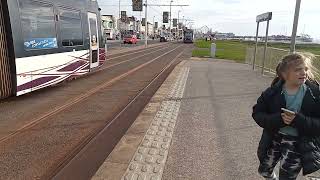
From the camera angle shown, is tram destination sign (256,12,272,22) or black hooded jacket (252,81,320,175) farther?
tram destination sign (256,12,272,22)

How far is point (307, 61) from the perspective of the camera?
324cm

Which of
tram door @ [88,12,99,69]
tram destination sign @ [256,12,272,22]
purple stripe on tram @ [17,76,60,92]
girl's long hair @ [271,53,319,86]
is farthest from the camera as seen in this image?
tram destination sign @ [256,12,272,22]

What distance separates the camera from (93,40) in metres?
15.7

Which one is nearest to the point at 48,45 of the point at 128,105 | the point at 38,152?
the point at 128,105

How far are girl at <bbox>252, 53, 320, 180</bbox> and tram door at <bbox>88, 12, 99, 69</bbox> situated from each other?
41.1 ft

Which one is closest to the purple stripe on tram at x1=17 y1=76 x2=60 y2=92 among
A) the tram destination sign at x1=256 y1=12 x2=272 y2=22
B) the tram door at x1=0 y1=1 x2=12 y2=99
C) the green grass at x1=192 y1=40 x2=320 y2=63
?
the tram door at x1=0 y1=1 x2=12 y2=99

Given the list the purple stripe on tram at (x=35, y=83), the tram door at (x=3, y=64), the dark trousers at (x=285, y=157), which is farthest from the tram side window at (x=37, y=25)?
the dark trousers at (x=285, y=157)

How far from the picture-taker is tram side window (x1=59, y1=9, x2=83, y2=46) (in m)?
12.0

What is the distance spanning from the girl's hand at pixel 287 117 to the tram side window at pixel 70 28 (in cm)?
978

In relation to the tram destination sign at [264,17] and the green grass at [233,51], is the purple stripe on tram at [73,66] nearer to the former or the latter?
the green grass at [233,51]

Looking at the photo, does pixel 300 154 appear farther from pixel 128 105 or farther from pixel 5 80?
pixel 5 80

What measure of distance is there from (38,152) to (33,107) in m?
3.68

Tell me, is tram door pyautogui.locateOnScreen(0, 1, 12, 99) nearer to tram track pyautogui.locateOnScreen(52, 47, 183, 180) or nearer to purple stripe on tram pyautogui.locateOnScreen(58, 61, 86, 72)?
tram track pyautogui.locateOnScreen(52, 47, 183, 180)

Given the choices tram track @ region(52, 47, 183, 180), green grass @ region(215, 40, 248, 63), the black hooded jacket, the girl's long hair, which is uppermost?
the girl's long hair
